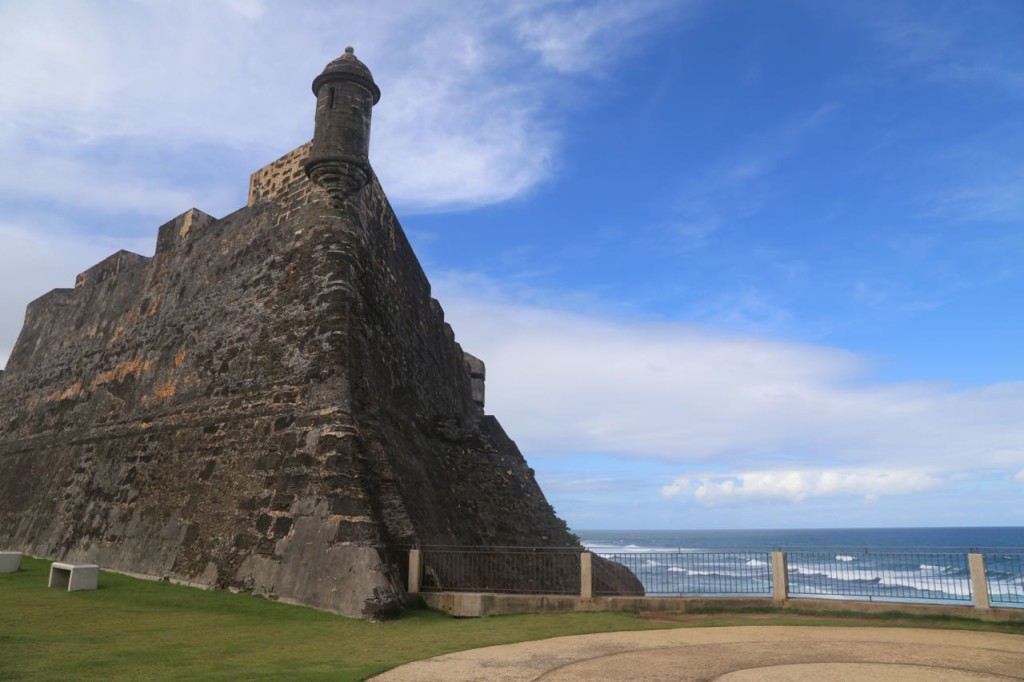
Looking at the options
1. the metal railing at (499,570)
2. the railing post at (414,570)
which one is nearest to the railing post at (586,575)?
the metal railing at (499,570)

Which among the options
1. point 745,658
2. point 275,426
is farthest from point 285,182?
point 745,658

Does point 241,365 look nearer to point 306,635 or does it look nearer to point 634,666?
point 306,635

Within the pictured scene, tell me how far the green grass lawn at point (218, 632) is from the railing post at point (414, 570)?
18.4 inches

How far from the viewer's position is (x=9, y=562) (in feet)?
50.2

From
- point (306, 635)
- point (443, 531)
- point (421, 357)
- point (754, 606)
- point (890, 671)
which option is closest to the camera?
point (890, 671)

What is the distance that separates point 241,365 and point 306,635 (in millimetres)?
7677

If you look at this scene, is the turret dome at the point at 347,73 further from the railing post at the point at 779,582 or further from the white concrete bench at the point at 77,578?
the railing post at the point at 779,582

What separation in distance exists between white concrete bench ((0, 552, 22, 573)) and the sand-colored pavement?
1191 cm

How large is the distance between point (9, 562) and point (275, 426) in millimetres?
6707

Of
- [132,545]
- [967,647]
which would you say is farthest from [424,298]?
[967,647]

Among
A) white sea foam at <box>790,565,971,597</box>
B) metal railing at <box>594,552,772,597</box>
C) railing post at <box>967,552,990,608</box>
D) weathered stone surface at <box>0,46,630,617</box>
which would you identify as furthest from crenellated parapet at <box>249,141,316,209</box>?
railing post at <box>967,552,990,608</box>

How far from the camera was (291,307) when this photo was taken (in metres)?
15.8

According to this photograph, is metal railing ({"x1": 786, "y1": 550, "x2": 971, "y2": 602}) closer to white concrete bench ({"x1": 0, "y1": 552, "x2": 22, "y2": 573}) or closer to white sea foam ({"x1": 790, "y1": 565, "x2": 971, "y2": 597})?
white sea foam ({"x1": 790, "y1": 565, "x2": 971, "y2": 597})

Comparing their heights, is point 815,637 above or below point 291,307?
below
